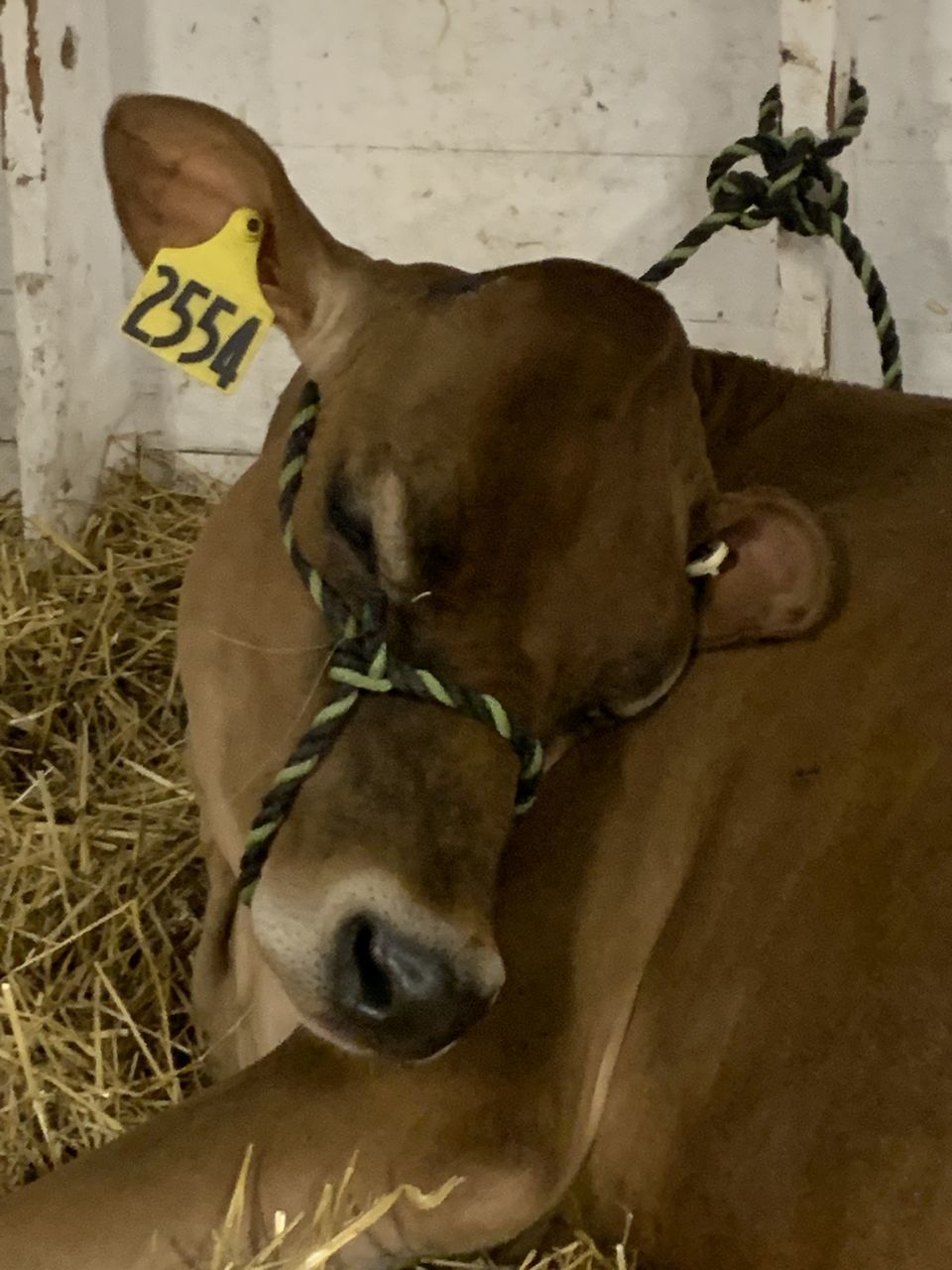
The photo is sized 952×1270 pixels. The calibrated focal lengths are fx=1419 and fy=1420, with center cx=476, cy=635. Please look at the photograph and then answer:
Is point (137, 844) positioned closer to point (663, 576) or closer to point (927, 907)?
point (663, 576)

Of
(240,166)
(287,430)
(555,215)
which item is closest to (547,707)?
(287,430)

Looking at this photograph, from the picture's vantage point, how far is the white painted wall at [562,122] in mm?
2146

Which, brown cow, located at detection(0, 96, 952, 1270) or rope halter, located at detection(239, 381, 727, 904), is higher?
rope halter, located at detection(239, 381, 727, 904)

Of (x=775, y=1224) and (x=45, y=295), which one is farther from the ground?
(x=45, y=295)

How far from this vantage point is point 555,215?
7.48 ft

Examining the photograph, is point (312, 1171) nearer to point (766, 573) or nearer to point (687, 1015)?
point (687, 1015)

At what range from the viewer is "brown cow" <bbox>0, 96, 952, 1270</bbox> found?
43.1 inches

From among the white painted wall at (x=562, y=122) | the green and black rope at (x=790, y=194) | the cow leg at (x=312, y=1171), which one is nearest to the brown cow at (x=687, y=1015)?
the cow leg at (x=312, y=1171)

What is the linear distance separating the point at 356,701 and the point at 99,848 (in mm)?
759

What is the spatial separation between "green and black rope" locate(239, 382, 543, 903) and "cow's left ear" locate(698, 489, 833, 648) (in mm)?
241

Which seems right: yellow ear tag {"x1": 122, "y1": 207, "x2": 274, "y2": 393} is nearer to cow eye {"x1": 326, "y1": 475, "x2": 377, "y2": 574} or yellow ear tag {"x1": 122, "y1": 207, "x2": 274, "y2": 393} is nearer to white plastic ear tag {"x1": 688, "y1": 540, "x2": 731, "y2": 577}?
cow eye {"x1": 326, "y1": 475, "x2": 377, "y2": 574}

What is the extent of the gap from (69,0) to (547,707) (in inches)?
61.3

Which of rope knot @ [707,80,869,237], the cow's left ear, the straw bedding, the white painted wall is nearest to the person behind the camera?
the cow's left ear

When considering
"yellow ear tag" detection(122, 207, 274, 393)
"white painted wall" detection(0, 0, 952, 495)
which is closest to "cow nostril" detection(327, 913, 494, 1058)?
"yellow ear tag" detection(122, 207, 274, 393)
